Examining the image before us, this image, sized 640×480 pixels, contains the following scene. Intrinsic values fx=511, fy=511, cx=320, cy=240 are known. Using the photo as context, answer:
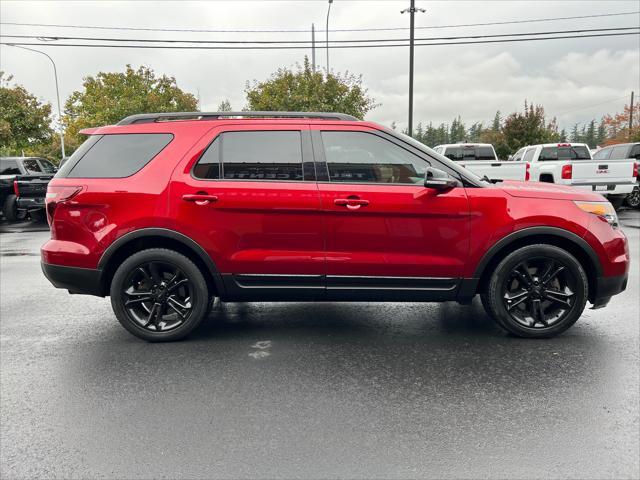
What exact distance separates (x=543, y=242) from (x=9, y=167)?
1549 cm

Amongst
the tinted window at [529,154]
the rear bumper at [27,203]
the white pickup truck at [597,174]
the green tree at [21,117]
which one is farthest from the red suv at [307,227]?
the green tree at [21,117]

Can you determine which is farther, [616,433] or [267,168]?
[267,168]

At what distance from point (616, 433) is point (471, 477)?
990 mm

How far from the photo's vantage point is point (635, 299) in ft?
18.3

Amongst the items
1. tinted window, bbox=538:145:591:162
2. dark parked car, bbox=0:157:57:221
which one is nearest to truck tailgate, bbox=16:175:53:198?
dark parked car, bbox=0:157:57:221

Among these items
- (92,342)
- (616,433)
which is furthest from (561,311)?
(92,342)

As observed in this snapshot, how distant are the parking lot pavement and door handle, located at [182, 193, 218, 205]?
1211mm

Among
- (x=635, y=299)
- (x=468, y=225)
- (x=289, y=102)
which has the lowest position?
(x=635, y=299)

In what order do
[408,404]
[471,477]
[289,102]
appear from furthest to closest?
[289,102]
[408,404]
[471,477]

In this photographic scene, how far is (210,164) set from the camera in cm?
428

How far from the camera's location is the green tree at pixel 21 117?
28.9m

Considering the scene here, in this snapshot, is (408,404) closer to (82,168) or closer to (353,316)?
(353,316)

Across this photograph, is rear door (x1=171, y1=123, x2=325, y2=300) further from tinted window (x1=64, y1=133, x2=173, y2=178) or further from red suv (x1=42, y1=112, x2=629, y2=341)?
tinted window (x1=64, y1=133, x2=173, y2=178)

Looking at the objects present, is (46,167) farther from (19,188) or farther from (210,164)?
(210,164)
